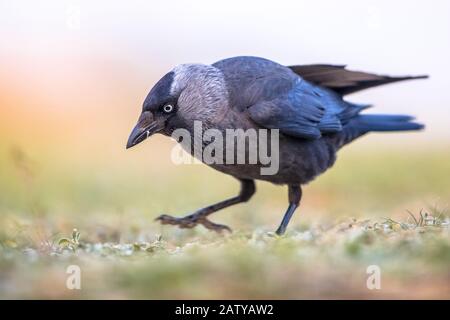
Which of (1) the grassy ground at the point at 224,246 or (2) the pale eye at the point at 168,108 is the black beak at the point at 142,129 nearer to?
(2) the pale eye at the point at 168,108

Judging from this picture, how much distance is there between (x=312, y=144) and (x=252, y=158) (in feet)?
2.81

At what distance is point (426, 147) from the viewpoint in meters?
14.3

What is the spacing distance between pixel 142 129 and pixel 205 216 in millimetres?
1335

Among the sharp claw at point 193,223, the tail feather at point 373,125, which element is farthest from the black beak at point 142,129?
the tail feather at point 373,125

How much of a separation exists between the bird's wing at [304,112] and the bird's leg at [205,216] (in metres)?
1.00

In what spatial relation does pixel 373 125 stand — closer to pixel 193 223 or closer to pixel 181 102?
pixel 193 223

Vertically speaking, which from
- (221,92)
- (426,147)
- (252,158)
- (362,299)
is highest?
(426,147)

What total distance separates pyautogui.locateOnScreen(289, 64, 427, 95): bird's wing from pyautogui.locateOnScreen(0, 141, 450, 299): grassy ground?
4.49 ft

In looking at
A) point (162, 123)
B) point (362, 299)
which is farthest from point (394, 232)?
point (162, 123)

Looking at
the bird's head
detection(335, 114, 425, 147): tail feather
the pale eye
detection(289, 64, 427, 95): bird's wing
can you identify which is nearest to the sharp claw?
the bird's head

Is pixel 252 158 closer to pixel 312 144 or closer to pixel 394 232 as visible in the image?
pixel 312 144

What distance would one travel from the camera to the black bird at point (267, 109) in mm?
6375

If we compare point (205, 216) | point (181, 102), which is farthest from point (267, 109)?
point (205, 216)

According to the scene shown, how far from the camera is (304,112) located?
22.6 ft
